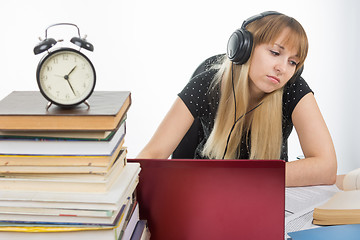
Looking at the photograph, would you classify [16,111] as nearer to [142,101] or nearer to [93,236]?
[93,236]

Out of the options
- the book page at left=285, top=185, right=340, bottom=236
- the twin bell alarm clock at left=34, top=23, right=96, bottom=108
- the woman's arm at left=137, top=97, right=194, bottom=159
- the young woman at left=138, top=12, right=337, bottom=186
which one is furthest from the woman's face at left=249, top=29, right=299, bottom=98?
Result: the twin bell alarm clock at left=34, top=23, right=96, bottom=108

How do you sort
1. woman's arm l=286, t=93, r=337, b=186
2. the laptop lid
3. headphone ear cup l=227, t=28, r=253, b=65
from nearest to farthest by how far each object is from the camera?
1. the laptop lid
2. woman's arm l=286, t=93, r=337, b=186
3. headphone ear cup l=227, t=28, r=253, b=65

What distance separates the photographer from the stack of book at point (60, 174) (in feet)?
1.96

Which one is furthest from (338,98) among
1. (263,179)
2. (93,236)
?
(93,236)

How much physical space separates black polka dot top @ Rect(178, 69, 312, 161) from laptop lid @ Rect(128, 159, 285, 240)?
85 centimetres

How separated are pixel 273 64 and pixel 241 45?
0.13 m

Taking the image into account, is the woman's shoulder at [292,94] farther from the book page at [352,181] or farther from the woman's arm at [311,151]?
the book page at [352,181]

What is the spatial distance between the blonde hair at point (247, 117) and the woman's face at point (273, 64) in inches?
1.1

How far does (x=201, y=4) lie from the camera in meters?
3.31

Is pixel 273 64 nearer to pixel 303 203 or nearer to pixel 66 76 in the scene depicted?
pixel 303 203

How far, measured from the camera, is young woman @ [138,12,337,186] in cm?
139

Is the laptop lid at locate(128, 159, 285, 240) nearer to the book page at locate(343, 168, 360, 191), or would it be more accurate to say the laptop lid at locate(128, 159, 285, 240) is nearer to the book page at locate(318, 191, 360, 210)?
the book page at locate(318, 191, 360, 210)

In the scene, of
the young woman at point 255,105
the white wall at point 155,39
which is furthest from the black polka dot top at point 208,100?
the white wall at point 155,39

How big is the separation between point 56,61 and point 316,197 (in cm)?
78
